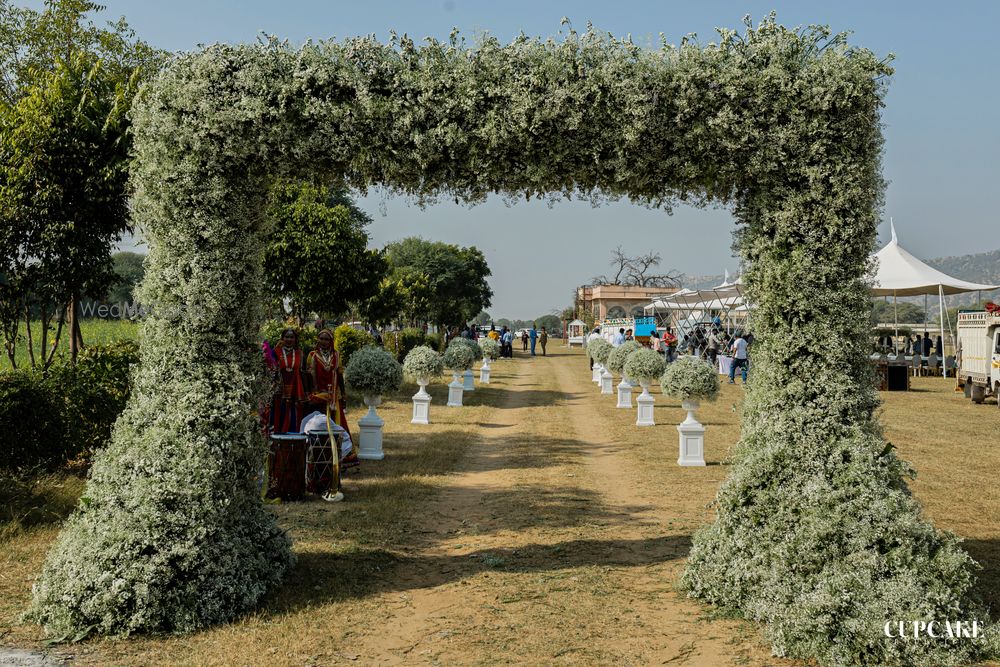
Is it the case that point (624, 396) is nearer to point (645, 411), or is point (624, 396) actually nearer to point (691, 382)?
point (645, 411)

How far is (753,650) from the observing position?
462 cm

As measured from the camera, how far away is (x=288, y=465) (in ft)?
Answer: 28.6

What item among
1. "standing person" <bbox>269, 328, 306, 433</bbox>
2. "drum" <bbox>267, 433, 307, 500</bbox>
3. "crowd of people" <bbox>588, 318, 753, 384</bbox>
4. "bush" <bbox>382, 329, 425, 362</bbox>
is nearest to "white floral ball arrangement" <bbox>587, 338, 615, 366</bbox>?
"crowd of people" <bbox>588, 318, 753, 384</bbox>

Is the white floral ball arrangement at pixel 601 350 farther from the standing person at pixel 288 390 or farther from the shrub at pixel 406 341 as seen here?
the standing person at pixel 288 390

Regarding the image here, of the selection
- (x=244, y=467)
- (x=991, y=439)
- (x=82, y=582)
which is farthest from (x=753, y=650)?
(x=991, y=439)

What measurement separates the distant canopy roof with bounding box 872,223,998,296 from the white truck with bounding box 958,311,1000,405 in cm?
517

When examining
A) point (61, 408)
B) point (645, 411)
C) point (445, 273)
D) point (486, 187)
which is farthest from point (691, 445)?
point (445, 273)

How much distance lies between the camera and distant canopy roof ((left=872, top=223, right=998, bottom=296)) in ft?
85.8

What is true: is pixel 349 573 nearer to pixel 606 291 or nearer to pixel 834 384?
pixel 834 384

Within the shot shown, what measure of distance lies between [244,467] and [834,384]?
13.0 ft

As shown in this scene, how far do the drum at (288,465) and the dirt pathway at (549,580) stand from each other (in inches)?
62.0

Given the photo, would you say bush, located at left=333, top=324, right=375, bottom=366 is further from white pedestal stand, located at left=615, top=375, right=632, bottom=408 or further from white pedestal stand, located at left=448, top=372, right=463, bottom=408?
white pedestal stand, located at left=615, top=375, right=632, bottom=408

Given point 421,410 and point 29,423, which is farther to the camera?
point 421,410

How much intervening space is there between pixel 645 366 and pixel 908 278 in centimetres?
1449
